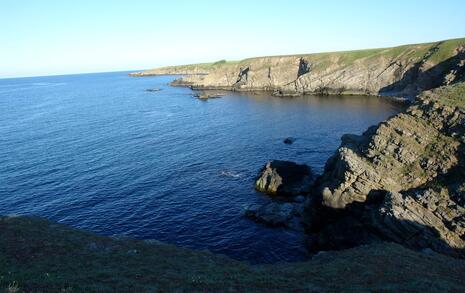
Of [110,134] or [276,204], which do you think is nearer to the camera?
[276,204]

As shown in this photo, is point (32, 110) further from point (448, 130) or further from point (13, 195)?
point (448, 130)

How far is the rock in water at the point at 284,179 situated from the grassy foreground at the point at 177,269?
24437 millimetres

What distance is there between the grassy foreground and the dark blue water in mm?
11770

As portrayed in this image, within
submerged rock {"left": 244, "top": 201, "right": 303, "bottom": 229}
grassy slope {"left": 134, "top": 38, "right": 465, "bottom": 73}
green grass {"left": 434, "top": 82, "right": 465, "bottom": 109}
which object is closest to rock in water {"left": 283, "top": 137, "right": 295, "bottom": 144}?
submerged rock {"left": 244, "top": 201, "right": 303, "bottom": 229}

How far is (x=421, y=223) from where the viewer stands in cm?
3803

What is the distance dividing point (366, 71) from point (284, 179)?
113616 millimetres

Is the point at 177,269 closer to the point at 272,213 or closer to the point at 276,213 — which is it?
the point at 272,213

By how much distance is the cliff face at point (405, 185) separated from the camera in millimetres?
38094

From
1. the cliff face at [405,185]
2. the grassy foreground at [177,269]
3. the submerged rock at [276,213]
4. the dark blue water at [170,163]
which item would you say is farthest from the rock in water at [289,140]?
the grassy foreground at [177,269]

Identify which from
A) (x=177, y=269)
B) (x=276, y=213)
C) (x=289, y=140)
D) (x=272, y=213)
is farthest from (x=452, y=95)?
(x=177, y=269)

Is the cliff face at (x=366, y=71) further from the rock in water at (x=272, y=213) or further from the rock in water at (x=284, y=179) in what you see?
the rock in water at (x=272, y=213)

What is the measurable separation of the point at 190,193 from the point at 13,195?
29.7 metres

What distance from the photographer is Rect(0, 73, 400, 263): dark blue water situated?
160 ft

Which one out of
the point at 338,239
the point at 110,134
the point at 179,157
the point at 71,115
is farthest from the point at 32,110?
the point at 338,239
